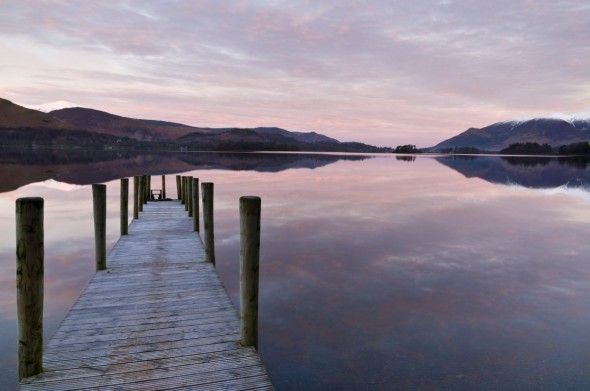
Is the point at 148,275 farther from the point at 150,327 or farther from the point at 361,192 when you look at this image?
the point at 361,192

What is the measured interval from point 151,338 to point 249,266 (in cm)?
197

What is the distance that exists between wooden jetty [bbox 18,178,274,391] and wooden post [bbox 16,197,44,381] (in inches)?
10.0

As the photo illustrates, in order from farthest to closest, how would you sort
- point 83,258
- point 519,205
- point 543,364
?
point 519,205 < point 83,258 < point 543,364

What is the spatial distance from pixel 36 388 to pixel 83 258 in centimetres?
1026

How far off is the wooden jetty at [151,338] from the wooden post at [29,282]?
0.83 feet

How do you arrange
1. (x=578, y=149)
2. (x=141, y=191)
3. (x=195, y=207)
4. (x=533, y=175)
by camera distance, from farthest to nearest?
(x=578, y=149) → (x=533, y=175) → (x=141, y=191) → (x=195, y=207)

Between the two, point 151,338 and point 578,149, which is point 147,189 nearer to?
point 151,338

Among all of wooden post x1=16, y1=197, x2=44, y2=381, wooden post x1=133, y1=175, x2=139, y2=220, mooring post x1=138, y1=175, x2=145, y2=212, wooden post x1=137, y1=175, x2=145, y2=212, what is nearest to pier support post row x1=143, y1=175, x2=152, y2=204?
mooring post x1=138, y1=175, x2=145, y2=212

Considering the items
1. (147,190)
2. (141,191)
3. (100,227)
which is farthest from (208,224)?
(147,190)

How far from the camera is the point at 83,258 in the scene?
13.9 m

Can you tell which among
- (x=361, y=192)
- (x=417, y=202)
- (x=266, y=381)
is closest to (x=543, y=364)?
(x=266, y=381)

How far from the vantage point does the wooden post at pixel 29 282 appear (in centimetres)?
495

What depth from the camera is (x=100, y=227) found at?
980 centimetres

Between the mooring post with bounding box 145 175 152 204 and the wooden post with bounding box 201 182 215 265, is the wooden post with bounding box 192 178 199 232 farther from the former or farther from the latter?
the mooring post with bounding box 145 175 152 204
